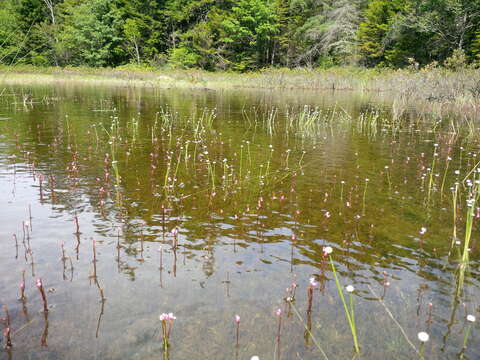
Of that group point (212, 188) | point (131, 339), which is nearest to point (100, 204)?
point (212, 188)

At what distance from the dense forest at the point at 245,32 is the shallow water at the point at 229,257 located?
4264 cm

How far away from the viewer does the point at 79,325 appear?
10.8ft

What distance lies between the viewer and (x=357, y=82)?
116 ft

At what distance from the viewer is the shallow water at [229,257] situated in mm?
3219

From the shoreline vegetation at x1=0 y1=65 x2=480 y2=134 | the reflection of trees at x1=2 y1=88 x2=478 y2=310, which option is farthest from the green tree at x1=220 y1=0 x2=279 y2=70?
the reflection of trees at x1=2 y1=88 x2=478 y2=310

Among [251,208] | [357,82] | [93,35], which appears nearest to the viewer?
[251,208]

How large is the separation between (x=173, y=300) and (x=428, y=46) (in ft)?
168

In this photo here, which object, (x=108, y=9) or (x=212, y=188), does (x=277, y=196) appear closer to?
(x=212, y=188)

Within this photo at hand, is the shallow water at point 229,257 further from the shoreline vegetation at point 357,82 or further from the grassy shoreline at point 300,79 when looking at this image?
the grassy shoreline at point 300,79

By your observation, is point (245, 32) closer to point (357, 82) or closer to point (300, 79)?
point (300, 79)

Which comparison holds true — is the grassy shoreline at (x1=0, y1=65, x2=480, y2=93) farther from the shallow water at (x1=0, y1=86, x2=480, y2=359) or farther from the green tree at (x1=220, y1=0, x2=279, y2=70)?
the green tree at (x1=220, y1=0, x2=279, y2=70)

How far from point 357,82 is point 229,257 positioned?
34.2 meters

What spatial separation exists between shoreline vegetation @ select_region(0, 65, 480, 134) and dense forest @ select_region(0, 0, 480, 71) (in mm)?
7550

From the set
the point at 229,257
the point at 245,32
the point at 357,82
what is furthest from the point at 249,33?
the point at 229,257
